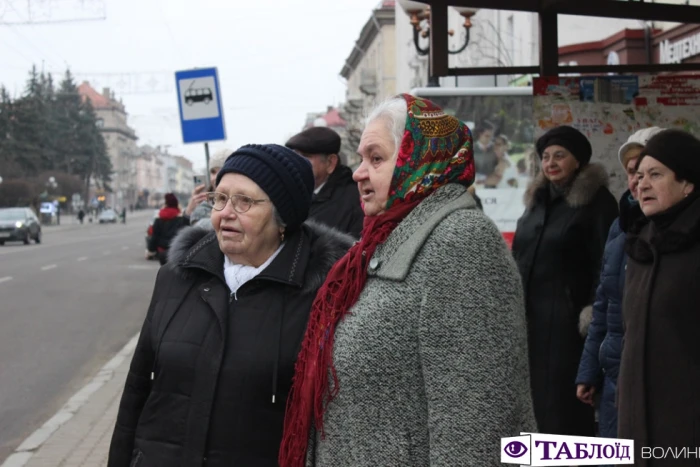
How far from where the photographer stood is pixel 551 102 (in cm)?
650

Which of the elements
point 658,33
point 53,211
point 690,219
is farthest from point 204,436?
point 53,211

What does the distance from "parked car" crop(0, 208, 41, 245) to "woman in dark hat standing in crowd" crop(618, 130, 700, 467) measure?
41955mm

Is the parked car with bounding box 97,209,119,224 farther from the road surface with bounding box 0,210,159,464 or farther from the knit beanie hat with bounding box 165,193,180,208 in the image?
the knit beanie hat with bounding box 165,193,180,208

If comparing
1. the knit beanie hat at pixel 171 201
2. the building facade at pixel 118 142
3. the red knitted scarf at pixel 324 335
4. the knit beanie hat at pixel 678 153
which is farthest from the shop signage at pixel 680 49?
the building facade at pixel 118 142

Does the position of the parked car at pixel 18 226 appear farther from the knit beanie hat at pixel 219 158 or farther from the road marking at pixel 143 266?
the knit beanie hat at pixel 219 158

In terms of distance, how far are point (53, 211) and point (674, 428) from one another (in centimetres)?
9002

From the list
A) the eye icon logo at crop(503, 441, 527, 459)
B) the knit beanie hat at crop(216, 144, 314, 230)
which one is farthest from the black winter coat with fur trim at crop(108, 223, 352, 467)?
the eye icon logo at crop(503, 441, 527, 459)

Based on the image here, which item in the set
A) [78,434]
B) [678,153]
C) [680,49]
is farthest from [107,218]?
[678,153]

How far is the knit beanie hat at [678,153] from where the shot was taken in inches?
159

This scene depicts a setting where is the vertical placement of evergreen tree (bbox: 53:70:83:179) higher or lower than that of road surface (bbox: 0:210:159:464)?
higher

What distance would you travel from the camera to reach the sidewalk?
7055 millimetres

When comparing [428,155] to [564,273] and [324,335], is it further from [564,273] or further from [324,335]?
[564,273]

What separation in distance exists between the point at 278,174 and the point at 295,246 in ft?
0.81

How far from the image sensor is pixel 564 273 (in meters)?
5.66
